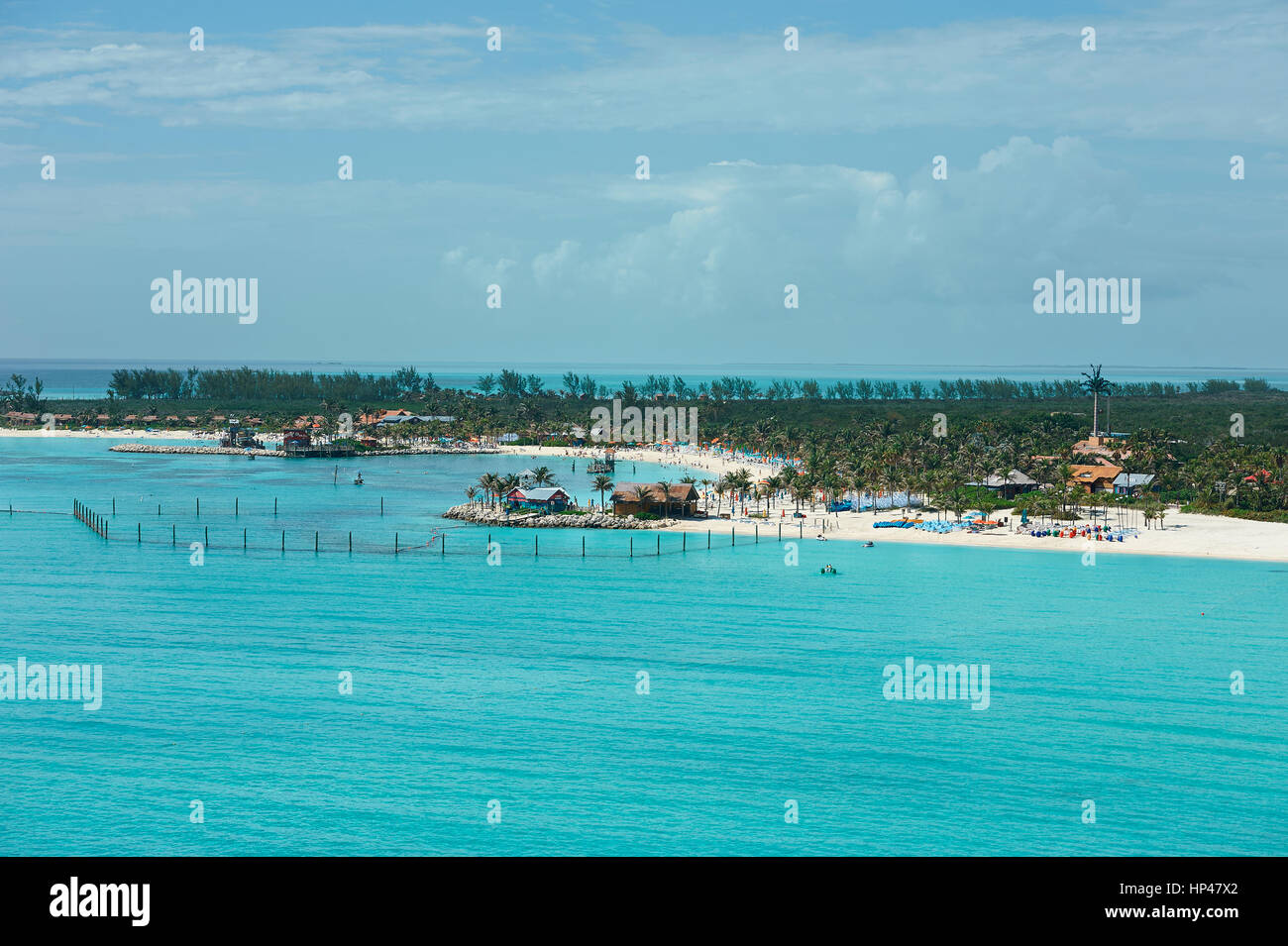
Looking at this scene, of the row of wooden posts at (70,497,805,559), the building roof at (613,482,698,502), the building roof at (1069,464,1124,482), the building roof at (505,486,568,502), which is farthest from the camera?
the building roof at (1069,464,1124,482)

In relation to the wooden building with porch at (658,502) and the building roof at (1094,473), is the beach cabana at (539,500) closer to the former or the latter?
the wooden building with porch at (658,502)

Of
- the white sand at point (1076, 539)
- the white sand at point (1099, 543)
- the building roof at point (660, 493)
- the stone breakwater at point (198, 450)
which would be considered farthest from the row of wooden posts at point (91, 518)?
the stone breakwater at point (198, 450)

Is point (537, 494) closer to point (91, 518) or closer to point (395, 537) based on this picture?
point (395, 537)

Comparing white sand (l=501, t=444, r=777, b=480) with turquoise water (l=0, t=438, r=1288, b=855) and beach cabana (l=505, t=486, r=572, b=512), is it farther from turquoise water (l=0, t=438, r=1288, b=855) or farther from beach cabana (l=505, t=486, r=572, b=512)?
turquoise water (l=0, t=438, r=1288, b=855)

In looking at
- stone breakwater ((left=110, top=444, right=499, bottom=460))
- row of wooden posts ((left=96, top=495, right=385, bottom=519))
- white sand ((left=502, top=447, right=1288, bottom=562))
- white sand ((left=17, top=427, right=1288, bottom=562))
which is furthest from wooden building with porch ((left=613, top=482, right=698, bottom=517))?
stone breakwater ((left=110, top=444, right=499, bottom=460))

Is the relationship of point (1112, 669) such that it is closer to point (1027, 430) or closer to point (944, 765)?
point (944, 765)

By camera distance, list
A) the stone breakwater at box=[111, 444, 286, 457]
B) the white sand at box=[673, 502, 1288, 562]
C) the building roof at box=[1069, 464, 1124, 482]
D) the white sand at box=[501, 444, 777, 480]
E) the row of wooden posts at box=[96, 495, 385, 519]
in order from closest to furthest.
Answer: the white sand at box=[673, 502, 1288, 562] → the row of wooden posts at box=[96, 495, 385, 519] → the building roof at box=[1069, 464, 1124, 482] → the white sand at box=[501, 444, 777, 480] → the stone breakwater at box=[111, 444, 286, 457]
